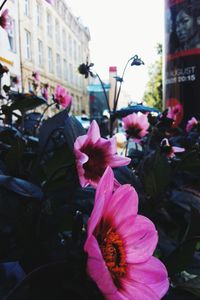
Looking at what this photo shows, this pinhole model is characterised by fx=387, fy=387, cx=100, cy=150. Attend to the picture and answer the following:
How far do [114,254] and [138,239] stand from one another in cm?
3

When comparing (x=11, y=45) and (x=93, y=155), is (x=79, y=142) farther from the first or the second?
(x=11, y=45)

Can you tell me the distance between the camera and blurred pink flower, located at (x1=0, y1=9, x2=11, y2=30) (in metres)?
0.90

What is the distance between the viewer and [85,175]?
45 centimetres

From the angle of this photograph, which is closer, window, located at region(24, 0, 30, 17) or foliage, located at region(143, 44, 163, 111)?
window, located at region(24, 0, 30, 17)

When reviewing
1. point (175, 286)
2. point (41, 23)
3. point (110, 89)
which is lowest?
point (175, 286)

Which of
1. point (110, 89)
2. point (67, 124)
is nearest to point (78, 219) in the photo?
point (67, 124)

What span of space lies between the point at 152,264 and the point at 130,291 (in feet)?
0.14

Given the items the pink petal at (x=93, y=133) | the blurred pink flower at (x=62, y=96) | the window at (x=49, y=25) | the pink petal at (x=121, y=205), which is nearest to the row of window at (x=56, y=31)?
the window at (x=49, y=25)

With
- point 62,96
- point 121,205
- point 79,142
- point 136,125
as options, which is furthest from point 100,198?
point 62,96

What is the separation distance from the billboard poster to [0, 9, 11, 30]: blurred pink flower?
141 cm

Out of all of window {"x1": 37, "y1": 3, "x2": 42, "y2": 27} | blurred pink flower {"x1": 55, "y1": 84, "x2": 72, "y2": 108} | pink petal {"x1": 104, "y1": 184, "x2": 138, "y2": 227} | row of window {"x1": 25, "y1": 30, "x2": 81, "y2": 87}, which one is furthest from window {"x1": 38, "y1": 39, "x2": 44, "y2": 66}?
pink petal {"x1": 104, "y1": 184, "x2": 138, "y2": 227}

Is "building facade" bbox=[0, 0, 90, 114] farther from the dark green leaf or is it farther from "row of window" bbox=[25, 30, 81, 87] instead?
the dark green leaf

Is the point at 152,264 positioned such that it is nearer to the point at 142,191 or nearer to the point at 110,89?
the point at 142,191

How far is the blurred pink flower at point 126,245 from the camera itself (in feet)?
1.03
